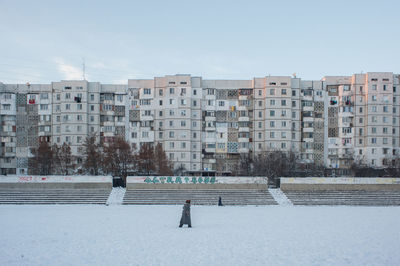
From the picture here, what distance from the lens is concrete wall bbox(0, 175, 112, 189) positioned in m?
43.0

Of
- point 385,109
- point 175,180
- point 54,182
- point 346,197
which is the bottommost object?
point 346,197

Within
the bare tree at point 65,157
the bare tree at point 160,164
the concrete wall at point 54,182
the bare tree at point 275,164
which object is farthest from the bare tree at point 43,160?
the bare tree at point 275,164

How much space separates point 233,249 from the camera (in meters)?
14.7

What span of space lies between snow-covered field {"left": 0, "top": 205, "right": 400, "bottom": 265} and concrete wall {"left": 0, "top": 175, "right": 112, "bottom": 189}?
62.0ft

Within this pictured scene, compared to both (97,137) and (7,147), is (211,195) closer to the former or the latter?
(97,137)

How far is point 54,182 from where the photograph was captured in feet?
142

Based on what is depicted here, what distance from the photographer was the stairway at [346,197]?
128ft

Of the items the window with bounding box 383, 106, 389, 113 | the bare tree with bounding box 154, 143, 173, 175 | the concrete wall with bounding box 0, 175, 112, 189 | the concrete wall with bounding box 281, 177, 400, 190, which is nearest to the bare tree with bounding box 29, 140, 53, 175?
the bare tree with bounding box 154, 143, 173, 175

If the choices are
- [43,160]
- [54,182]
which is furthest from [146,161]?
[54,182]

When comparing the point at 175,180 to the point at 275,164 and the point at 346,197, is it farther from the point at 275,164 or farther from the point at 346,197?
the point at 275,164

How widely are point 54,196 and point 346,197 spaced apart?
27.7 metres

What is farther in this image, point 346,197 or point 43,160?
point 43,160

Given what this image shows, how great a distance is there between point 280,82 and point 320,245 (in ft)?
177

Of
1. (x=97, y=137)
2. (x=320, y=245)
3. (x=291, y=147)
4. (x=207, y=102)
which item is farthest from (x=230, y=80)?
(x=320, y=245)
